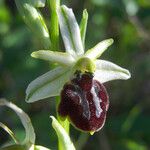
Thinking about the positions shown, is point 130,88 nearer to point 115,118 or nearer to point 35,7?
point 115,118

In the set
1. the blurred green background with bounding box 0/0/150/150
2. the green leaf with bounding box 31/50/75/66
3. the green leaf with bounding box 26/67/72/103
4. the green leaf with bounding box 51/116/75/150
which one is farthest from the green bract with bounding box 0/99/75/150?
the blurred green background with bounding box 0/0/150/150

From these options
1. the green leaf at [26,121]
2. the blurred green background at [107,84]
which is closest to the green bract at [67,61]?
the green leaf at [26,121]

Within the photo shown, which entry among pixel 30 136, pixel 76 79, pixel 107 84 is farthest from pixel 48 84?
pixel 107 84

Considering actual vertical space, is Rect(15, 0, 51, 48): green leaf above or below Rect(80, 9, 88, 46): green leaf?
above

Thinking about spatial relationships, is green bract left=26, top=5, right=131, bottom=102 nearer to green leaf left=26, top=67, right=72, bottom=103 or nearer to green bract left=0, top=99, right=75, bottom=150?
green leaf left=26, top=67, right=72, bottom=103

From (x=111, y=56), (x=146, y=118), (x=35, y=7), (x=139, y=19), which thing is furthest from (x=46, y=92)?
(x=111, y=56)

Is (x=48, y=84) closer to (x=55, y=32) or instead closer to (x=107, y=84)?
(x=55, y=32)
